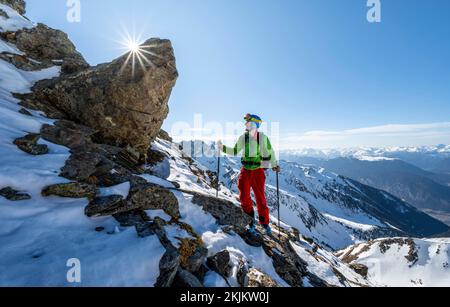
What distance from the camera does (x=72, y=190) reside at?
7043mm

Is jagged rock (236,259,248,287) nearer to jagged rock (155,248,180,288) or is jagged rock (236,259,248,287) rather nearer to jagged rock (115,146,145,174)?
jagged rock (155,248,180,288)

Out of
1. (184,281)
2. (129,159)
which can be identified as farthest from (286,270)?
(129,159)

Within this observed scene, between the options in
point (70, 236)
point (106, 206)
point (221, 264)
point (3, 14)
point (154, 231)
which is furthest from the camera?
point (3, 14)

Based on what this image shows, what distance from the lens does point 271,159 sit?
37.2 ft

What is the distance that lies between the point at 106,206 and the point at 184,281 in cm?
325

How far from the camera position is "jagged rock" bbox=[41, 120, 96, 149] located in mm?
9665

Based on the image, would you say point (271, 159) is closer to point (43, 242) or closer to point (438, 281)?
point (43, 242)

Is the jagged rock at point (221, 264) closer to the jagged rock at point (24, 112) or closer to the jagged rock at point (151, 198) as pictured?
the jagged rock at point (151, 198)

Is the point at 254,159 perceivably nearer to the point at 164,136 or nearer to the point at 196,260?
the point at 196,260

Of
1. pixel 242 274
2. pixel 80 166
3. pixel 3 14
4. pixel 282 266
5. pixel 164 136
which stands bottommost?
pixel 282 266

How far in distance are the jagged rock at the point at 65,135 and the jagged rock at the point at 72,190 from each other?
3.32m

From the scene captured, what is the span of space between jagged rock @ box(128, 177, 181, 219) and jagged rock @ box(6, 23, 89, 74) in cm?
1245

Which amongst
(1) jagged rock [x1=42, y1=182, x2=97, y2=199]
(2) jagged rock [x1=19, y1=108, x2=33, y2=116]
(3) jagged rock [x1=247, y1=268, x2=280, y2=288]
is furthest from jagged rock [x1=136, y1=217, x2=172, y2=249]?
(2) jagged rock [x1=19, y1=108, x2=33, y2=116]
